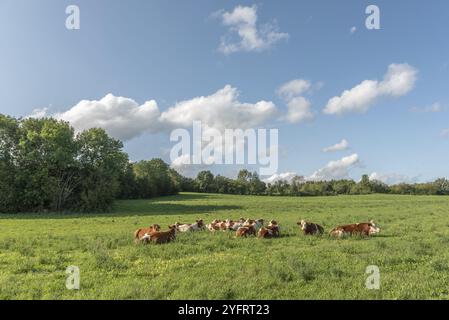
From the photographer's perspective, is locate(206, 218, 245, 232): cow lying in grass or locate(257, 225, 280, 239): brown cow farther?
locate(206, 218, 245, 232): cow lying in grass

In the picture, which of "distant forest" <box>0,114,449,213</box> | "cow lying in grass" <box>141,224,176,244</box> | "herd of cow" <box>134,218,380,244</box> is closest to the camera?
"cow lying in grass" <box>141,224,176,244</box>

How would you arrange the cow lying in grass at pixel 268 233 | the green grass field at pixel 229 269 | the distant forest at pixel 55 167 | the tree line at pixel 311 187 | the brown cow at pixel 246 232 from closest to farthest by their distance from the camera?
the green grass field at pixel 229 269, the cow lying in grass at pixel 268 233, the brown cow at pixel 246 232, the distant forest at pixel 55 167, the tree line at pixel 311 187

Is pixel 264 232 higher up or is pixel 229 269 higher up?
pixel 264 232

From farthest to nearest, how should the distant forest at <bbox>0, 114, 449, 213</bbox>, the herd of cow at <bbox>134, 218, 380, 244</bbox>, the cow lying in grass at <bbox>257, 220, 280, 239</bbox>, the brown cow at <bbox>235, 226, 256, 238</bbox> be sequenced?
the distant forest at <bbox>0, 114, 449, 213</bbox>
the brown cow at <bbox>235, 226, 256, 238</bbox>
the cow lying in grass at <bbox>257, 220, 280, 239</bbox>
the herd of cow at <bbox>134, 218, 380, 244</bbox>

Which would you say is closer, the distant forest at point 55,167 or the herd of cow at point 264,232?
the herd of cow at point 264,232

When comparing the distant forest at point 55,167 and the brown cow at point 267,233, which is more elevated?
the distant forest at point 55,167

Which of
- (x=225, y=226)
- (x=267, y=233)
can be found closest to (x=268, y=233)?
(x=267, y=233)

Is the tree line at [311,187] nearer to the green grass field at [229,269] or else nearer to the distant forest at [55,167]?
the distant forest at [55,167]

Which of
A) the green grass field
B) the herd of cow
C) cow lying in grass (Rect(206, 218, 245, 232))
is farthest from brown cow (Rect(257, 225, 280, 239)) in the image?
cow lying in grass (Rect(206, 218, 245, 232))

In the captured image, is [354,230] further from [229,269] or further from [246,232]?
[229,269]

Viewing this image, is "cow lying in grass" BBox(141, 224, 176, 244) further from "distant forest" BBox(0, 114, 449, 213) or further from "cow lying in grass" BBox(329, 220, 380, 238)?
"distant forest" BBox(0, 114, 449, 213)

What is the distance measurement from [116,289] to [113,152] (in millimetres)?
46470

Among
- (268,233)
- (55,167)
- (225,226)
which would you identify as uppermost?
(55,167)

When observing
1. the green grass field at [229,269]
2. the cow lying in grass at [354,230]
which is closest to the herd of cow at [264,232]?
the cow lying in grass at [354,230]
